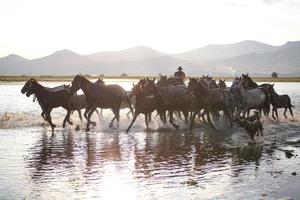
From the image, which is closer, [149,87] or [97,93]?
[149,87]

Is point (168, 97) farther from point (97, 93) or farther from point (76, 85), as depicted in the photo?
point (76, 85)

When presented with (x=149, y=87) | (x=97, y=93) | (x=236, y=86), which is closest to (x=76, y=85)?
(x=97, y=93)

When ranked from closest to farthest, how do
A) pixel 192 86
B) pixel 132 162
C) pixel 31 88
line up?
1. pixel 132 162
2. pixel 31 88
3. pixel 192 86

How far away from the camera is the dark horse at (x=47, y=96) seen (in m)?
23.1

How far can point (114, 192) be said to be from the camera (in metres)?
10.8

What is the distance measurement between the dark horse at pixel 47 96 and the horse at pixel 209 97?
19.4ft

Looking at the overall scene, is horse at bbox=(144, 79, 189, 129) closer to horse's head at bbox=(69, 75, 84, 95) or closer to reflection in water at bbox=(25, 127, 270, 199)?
reflection in water at bbox=(25, 127, 270, 199)

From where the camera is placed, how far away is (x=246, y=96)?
82.7ft

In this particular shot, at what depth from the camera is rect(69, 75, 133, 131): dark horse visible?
23344 mm

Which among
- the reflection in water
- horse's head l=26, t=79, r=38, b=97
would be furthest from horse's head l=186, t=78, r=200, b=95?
horse's head l=26, t=79, r=38, b=97

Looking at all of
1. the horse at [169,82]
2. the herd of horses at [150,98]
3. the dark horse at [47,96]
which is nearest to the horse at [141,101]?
the herd of horses at [150,98]

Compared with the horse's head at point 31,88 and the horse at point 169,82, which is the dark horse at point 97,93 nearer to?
the horse's head at point 31,88

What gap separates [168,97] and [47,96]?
225 inches

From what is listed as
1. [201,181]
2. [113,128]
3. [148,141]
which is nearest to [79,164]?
[201,181]
